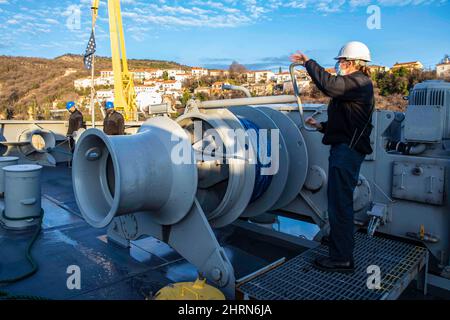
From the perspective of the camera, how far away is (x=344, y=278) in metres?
2.56

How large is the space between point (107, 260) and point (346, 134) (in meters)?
→ 2.37

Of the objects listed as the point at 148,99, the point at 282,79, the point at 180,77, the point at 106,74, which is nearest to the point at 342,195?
the point at 148,99

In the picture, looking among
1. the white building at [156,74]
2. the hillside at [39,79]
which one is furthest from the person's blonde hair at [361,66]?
the white building at [156,74]

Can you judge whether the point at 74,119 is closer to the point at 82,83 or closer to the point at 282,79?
the point at 282,79

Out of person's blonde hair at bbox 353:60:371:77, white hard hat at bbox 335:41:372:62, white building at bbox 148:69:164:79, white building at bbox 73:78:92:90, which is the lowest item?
person's blonde hair at bbox 353:60:371:77

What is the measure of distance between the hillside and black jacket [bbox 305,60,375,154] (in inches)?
1958

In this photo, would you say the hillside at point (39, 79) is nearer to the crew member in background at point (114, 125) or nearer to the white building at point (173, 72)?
the white building at point (173, 72)

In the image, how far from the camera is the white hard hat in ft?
8.60

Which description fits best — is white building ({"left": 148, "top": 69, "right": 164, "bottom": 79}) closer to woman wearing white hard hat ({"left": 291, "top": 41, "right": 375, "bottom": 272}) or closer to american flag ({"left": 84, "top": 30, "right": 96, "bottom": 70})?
american flag ({"left": 84, "top": 30, "right": 96, "bottom": 70})

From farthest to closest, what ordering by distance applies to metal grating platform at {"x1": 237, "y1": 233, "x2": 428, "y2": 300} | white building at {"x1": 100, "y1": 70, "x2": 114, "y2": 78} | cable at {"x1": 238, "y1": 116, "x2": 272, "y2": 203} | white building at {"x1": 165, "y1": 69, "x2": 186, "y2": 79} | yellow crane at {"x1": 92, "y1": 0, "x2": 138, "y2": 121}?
white building at {"x1": 165, "y1": 69, "x2": 186, "y2": 79}, white building at {"x1": 100, "y1": 70, "x2": 114, "y2": 78}, yellow crane at {"x1": 92, "y1": 0, "x2": 138, "y2": 121}, cable at {"x1": 238, "y1": 116, "x2": 272, "y2": 203}, metal grating platform at {"x1": 237, "y1": 233, "x2": 428, "y2": 300}

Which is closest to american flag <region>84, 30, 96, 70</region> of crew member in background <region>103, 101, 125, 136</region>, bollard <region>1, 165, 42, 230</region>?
crew member in background <region>103, 101, 125, 136</region>

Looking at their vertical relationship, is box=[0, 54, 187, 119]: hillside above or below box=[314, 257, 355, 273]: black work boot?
above

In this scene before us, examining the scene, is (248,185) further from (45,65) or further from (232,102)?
(45,65)

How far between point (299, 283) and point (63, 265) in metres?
2.10
